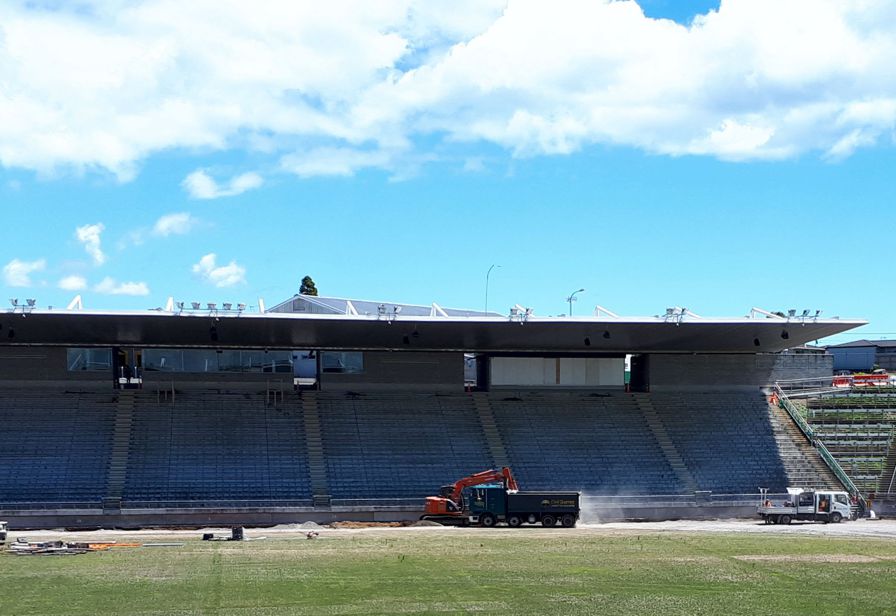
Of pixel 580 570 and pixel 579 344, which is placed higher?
pixel 579 344

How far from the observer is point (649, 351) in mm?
57719

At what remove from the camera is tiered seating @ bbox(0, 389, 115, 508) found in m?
45.0

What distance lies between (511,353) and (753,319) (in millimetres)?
12726

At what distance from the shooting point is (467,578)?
26953mm

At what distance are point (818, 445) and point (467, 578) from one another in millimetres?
33871

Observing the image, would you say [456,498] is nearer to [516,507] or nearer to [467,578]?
[516,507]

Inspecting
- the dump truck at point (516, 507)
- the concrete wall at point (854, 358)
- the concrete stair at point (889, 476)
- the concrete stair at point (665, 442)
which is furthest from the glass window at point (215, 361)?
the concrete wall at point (854, 358)

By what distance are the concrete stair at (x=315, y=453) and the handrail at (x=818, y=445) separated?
82.3 feet

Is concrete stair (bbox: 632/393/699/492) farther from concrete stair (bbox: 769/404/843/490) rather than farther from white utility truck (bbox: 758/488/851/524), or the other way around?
concrete stair (bbox: 769/404/843/490)

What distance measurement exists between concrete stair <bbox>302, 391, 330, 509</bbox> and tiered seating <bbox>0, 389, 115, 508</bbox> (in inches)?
352

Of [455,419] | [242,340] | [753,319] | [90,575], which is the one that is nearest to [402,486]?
[455,419]

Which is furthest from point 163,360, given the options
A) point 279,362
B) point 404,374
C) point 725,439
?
point 725,439

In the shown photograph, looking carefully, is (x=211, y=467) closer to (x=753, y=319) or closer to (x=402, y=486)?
(x=402, y=486)

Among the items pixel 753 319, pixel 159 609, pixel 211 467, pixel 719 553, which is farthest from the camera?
pixel 753 319
